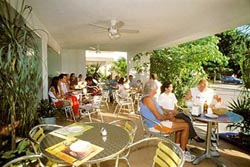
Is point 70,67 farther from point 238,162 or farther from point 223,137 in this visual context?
point 238,162

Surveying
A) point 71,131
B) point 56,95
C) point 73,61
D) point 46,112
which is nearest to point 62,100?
point 56,95

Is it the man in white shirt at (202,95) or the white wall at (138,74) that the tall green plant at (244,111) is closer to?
the man in white shirt at (202,95)

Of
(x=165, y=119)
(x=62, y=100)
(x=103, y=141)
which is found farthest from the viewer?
(x=62, y=100)

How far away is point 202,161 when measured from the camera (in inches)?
121

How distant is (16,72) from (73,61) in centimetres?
1013

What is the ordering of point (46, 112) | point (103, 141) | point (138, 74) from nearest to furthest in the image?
point (103, 141), point (46, 112), point (138, 74)

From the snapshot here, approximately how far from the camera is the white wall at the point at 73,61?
11.6 metres

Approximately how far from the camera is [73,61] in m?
11.9

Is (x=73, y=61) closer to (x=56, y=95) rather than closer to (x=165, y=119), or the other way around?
(x=56, y=95)

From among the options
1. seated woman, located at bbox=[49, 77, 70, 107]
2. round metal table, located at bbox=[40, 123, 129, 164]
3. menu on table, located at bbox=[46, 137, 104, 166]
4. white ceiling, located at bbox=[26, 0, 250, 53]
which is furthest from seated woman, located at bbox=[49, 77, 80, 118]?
menu on table, located at bbox=[46, 137, 104, 166]

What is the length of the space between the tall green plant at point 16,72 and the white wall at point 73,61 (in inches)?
380

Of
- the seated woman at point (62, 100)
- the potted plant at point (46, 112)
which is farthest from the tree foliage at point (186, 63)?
the potted plant at point (46, 112)

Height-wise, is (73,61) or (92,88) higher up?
(73,61)

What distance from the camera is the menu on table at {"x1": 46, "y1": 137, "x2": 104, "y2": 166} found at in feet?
5.12
